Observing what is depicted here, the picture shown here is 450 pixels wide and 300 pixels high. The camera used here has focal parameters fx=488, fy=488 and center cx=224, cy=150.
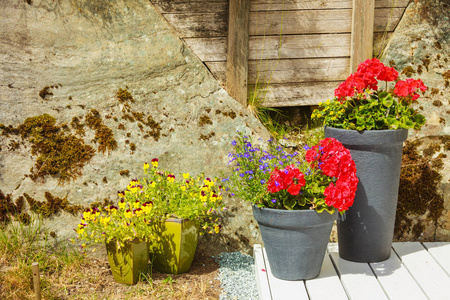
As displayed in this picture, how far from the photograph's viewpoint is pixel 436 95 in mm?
3957

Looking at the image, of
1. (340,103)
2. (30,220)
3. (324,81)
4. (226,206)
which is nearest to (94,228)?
(30,220)

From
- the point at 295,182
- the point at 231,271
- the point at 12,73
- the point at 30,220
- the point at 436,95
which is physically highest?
the point at 12,73

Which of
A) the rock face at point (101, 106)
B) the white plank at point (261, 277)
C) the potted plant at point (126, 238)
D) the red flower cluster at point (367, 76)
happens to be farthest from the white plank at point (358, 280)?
the potted plant at point (126, 238)

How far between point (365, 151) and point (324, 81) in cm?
114

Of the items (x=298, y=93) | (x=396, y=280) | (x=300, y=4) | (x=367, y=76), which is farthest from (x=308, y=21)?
(x=396, y=280)

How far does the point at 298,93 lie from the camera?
4051mm

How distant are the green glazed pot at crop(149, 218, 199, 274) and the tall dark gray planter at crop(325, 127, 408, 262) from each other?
1041 mm

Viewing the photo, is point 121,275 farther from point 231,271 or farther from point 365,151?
point 365,151

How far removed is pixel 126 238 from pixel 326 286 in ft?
4.37

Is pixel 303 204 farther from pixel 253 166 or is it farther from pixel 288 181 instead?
pixel 253 166

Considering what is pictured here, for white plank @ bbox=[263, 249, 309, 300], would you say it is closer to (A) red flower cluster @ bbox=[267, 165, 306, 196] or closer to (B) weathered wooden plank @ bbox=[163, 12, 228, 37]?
(A) red flower cluster @ bbox=[267, 165, 306, 196]

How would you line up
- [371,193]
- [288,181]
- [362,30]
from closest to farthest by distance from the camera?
[288,181], [371,193], [362,30]

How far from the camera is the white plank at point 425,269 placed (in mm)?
2893

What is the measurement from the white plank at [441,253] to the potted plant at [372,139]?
380 millimetres
